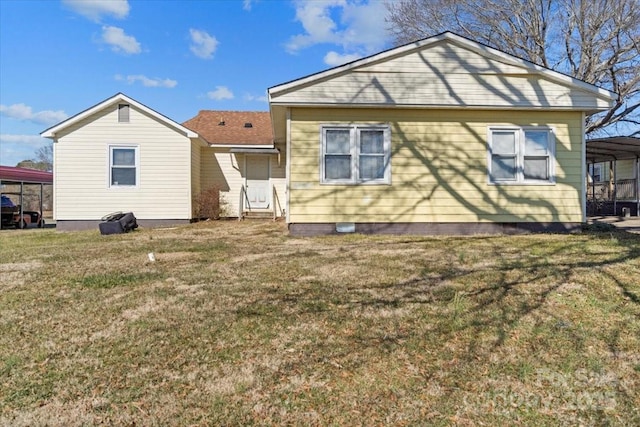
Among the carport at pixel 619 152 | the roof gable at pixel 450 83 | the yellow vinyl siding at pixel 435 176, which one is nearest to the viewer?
the roof gable at pixel 450 83

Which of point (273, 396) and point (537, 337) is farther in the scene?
point (537, 337)

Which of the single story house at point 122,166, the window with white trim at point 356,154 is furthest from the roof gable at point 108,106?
the window with white trim at point 356,154

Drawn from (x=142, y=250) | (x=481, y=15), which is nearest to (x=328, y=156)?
(x=142, y=250)

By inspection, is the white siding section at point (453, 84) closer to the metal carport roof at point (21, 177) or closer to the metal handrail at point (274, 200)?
the metal handrail at point (274, 200)

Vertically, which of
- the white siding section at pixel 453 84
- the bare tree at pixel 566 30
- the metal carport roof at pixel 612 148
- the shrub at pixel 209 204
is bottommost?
the shrub at pixel 209 204

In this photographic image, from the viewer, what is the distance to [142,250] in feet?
26.5

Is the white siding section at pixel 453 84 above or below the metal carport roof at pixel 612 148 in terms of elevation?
above

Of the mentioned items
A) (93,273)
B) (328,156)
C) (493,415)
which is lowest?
(493,415)

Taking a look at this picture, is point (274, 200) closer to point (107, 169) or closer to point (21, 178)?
point (107, 169)

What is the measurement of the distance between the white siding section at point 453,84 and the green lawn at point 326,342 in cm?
425

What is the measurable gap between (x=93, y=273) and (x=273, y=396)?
4332 millimetres

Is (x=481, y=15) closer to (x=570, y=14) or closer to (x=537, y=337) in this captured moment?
(x=570, y=14)

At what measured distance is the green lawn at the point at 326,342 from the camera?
2662mm

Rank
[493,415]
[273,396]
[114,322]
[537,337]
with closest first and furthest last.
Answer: [493,415], [273,396], [537,337], [114,322]
